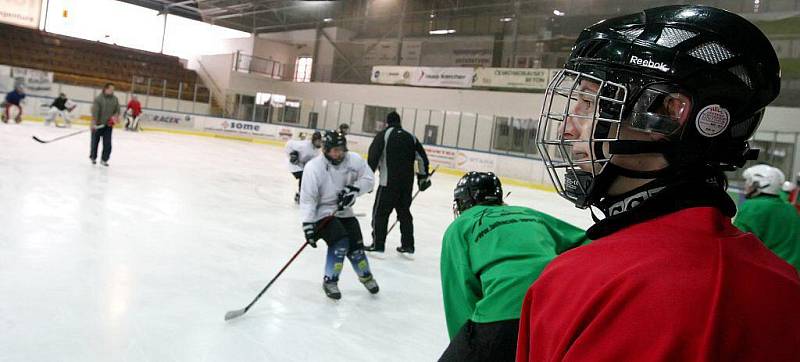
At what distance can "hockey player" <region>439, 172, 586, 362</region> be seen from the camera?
1662mm

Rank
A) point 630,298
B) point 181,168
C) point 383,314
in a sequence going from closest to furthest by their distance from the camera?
point 630,298
point 383,314
point 181,168

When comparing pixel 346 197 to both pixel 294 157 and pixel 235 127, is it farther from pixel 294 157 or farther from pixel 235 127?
pixel 235 127

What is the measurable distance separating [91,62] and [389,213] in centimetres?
2391

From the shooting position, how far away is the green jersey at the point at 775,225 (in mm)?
2910

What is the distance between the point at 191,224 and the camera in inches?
231

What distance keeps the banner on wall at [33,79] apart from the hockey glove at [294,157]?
17.8 metres

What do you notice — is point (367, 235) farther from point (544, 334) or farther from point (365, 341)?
point (544, 334)

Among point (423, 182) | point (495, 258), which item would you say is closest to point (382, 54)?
point (423, 182)

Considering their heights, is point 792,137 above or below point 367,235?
above

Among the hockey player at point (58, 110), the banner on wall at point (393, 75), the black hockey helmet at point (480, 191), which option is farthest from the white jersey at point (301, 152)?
the banner on wall at point (393, 75)

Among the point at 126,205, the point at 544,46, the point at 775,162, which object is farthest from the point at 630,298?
the point at 544,46

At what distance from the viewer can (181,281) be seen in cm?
402

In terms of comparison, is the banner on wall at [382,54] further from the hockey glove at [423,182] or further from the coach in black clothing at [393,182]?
the coach in black clothing at [393,182]

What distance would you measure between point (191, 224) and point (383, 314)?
2.93 metres
